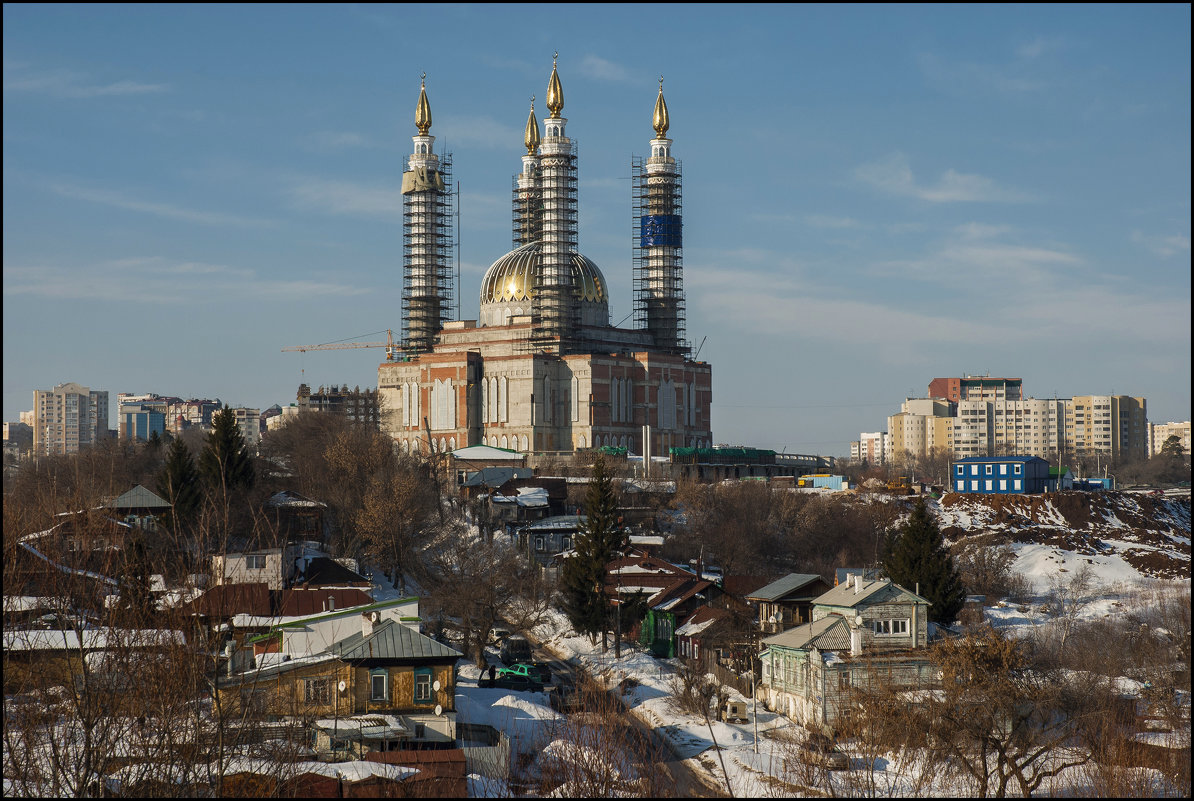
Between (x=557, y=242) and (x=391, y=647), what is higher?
(x=557, y=242)

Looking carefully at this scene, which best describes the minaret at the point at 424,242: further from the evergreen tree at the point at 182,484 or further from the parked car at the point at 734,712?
the parked car at the point at 734,712

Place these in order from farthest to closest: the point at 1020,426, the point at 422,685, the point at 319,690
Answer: the point at 1020,426 → the point at 422,685 → the point at 319,690

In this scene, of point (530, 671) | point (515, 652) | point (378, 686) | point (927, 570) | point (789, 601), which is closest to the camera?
point (378, 686)

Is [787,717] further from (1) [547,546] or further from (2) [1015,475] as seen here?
(2) [1015,475]

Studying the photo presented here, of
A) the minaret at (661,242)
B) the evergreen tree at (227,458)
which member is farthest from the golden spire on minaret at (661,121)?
the evergreen tree at (227,458)

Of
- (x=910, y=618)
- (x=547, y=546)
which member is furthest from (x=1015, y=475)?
(x=910, y=618)

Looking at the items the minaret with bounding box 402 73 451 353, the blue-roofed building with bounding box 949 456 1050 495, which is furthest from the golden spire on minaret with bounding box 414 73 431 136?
the blue-roofed building with bounding box 949 456 1050 495

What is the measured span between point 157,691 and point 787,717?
2553cm

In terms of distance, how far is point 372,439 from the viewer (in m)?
77.9

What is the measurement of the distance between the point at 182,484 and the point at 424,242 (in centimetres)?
5466

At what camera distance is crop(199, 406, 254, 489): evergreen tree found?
193 ft

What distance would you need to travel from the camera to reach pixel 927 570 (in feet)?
172

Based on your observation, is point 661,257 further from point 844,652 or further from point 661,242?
point 844,652

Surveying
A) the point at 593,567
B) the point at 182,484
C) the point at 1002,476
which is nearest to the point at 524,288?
the point at 1002,476
